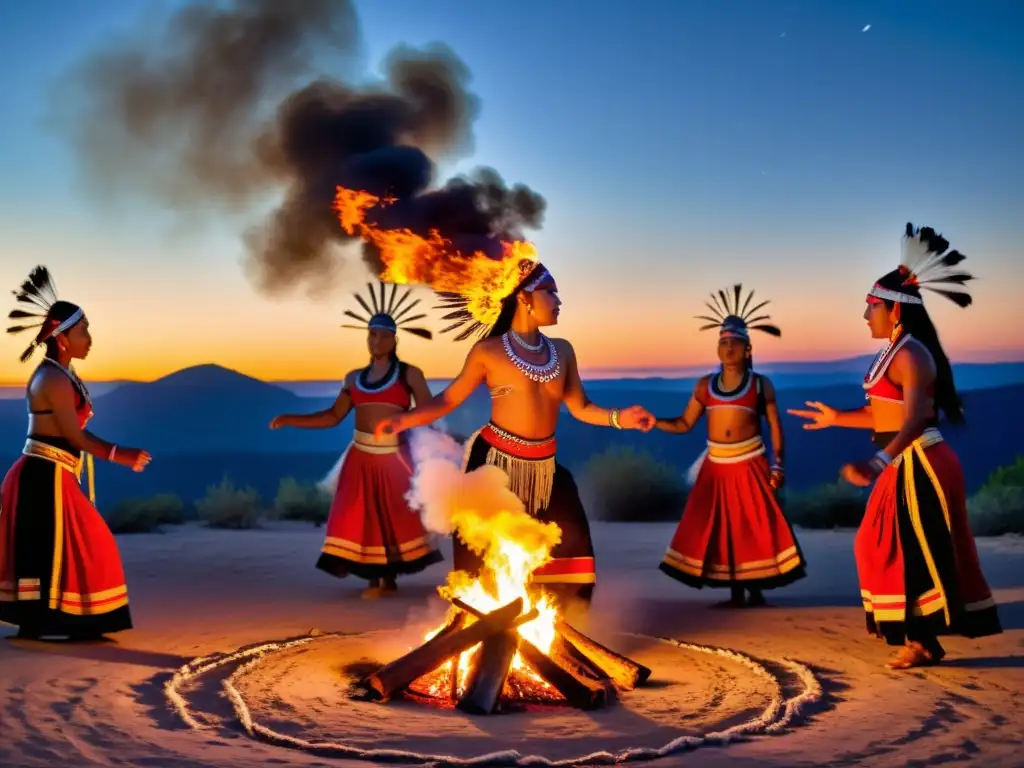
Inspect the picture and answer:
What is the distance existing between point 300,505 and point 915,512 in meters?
12.9

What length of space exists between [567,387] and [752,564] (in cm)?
279

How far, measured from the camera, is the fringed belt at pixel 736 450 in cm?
861

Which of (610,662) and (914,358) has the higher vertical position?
(914,358)

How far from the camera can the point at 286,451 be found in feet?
151

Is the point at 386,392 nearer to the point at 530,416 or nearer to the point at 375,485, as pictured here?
the point at 375,485

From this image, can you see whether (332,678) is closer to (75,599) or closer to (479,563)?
(479,563)

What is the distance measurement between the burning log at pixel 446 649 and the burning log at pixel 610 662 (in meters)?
0.38

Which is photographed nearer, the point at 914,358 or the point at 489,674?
the point at 489,674

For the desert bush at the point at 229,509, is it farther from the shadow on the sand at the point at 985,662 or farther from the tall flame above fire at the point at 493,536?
the shadow on the sand at the point at 985,662

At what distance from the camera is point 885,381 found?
20.8 feet

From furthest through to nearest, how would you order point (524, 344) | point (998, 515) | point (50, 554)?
point (998, 515) < point (50, 554) < point (524, 344)

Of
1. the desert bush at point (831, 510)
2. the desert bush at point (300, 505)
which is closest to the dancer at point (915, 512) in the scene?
the desert bush at point (831, 510)

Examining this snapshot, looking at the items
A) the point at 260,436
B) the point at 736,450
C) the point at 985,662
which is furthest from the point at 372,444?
the point at 260,436

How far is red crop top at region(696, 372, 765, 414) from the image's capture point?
28.1 ft
